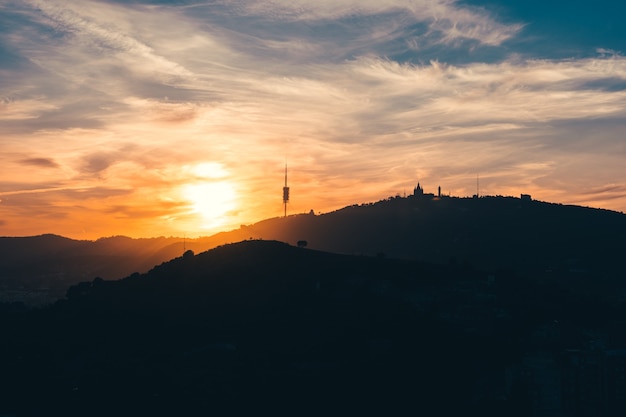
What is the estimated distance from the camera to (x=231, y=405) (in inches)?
7136

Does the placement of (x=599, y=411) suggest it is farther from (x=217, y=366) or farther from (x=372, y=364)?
(x=217, y=366)

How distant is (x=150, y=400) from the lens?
18212 cm

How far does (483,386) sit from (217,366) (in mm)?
65934

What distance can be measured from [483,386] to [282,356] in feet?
166

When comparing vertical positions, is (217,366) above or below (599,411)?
above

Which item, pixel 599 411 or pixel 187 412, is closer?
pixel 187 412

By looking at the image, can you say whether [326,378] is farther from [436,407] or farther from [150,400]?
[150,400]

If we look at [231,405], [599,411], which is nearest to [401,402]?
[231,405]

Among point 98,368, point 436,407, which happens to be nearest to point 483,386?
point 436,407

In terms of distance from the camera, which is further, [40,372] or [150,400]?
[40,372]

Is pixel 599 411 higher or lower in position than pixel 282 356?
lower

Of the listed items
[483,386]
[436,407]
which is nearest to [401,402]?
[436,407]

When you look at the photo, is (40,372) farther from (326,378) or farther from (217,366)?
(326,378)

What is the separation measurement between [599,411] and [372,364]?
195 feet
